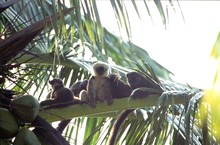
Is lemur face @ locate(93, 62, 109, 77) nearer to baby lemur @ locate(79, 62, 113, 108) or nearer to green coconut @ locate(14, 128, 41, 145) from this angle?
baby lemur @ locate(79, 62, 113, 108)

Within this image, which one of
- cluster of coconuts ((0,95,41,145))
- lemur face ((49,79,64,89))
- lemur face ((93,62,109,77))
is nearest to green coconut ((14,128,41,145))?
cluster of coconuts ((0,95,41,145))

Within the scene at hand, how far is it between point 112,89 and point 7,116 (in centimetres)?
290

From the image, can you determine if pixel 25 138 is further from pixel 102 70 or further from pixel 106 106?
pixel 102 70

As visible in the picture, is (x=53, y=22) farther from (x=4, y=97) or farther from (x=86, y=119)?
(x=86, y=119)

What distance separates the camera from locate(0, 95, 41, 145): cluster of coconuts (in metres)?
A: 1.46

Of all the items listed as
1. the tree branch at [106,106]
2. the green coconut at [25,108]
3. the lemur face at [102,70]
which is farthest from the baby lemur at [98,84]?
the green coconut at [25,108]

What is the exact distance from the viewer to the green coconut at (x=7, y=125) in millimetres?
1477

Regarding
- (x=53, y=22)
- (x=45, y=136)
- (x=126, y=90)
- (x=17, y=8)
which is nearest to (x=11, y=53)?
(x=53, y=22)

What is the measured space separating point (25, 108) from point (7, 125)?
0.08 m

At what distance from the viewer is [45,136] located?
162 centimetres

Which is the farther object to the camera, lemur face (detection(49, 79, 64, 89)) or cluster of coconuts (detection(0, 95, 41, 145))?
lemur face (detection(49, 79, 64, 89))

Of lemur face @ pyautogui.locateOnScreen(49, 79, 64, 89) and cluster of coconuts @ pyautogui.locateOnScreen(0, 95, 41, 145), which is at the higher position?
lemur face @ pyautogui.locateOnScreen(49, 79, 64, 89)

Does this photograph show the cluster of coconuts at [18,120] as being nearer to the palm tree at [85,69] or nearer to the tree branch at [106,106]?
the palm tree at [85,69]

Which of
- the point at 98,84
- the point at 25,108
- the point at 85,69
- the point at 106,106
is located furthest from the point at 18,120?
the point at 98,84
